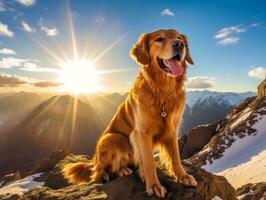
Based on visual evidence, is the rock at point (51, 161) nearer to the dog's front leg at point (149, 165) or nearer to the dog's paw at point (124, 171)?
the dog's paw at point (124, 171)

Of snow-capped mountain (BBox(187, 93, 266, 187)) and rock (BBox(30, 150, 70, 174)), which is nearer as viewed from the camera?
snow-capped mountain (BBox(187, 93, 266, 187))

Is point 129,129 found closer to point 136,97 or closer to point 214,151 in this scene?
point 136,97

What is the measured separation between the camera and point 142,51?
21.7ft

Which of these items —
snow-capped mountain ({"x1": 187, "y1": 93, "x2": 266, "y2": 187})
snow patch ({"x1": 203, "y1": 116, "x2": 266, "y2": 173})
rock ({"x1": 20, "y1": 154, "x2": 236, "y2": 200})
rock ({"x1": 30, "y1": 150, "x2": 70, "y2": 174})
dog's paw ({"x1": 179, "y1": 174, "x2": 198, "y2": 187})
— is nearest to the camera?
rock ({"x1": 20, "y1": 154, "x2": 236, "y2": 200})

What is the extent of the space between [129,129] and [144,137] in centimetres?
79

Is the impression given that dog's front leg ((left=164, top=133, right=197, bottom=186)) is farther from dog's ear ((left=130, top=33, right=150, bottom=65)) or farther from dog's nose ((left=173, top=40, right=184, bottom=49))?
dog's nose ((left=173, top=40, right=184, bottom=49))

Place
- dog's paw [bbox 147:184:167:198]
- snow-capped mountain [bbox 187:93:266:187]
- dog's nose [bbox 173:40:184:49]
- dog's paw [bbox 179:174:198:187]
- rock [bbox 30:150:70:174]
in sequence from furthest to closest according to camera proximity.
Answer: rock [bbox 30:150:70:174] → snow-capped mountain [bbox 187:93:266:187] → dog's paw [bbox 179:174:198:187] → dog's nose [bbox 173:40:184:49] → dog's paw [bbox 147:184:167:198]

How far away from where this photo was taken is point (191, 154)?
6544 cm

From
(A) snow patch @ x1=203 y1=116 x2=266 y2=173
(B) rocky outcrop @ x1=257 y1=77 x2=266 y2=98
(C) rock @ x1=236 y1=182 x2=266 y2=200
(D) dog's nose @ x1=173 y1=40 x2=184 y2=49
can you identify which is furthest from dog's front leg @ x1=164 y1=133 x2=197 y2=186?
(B) rocky outcrop @ x1=257 y1=77 x2=266 y2=98

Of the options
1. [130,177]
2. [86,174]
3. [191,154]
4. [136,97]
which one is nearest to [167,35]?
[136,97]

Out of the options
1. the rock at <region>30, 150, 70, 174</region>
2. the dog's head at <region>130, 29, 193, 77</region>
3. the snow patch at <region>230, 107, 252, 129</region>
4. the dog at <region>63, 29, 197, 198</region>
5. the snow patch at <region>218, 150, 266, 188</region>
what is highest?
the dog's head at <region>130, 29, 193, 77</region>

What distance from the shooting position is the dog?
20.3 feet

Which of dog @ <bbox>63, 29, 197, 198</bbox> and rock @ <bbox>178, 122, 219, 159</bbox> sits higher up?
dog @ <bbox>63, 29, 197, 198</bbox>

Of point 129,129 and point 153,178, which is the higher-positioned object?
point 129,129
